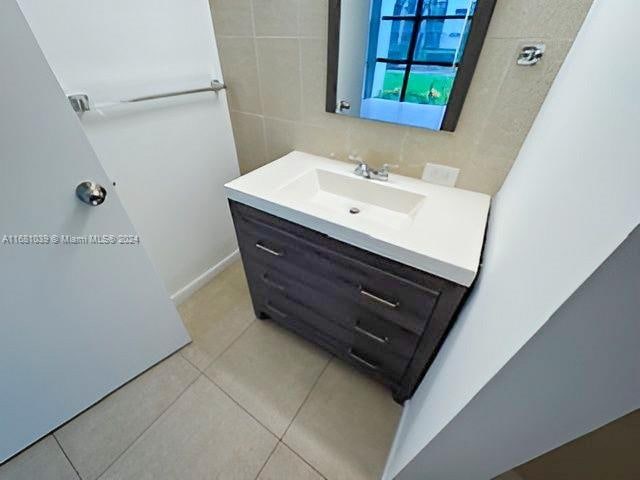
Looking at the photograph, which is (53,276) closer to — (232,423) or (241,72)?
(232,423)

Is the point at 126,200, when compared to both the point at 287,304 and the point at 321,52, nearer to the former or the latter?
the point at 287,304

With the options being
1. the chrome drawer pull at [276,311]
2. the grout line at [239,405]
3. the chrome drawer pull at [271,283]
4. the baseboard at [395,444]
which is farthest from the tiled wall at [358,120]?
the grout line at [239,405]

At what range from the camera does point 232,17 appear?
116cm

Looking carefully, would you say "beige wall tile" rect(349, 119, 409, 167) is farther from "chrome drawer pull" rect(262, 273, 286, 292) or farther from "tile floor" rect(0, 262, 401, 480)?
"tile floor" rect(0, 262, 401, 480)

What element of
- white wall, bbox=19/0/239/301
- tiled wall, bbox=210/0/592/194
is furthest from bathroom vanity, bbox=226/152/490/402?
white wall, bbox=19/0/239/301

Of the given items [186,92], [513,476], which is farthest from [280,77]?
[513,476]

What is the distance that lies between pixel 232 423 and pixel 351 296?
737 millimetres

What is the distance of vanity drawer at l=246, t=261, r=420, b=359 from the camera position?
96 centimetres

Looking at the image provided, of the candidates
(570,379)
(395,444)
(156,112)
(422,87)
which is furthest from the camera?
(156,112)

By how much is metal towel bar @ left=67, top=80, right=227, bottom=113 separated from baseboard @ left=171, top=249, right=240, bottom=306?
39.1 inches

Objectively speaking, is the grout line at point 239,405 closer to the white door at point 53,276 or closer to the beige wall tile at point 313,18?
the white door at point 53,276

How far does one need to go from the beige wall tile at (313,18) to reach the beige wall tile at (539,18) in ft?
1.79

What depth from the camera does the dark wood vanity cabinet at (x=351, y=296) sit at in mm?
809

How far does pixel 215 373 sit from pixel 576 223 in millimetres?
1396
